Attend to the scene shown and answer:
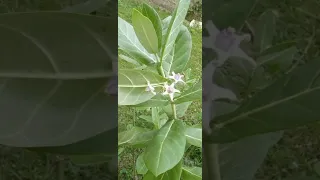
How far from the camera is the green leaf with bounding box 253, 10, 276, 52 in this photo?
0.34 meters

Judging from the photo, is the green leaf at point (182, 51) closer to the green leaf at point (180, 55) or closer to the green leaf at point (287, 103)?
the green leaf at point (180, 55)

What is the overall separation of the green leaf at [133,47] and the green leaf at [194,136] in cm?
10

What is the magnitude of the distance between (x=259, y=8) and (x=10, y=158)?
0.82ft

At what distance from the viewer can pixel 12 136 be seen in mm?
304

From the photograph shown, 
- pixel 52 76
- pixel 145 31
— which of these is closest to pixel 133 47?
pixel 145 31

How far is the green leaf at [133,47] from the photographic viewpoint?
43 centimetres

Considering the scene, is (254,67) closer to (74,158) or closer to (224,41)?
(224,41)

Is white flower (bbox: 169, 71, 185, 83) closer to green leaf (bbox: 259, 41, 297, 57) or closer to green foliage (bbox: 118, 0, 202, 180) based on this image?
green foliage (bbox: 118, 0, 202, 180)

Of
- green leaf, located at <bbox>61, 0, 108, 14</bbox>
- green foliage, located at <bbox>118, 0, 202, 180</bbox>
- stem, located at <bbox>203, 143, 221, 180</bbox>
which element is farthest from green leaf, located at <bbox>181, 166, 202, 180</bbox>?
green leaf, located at <bbox>61, 0, 108, 14</bbox>

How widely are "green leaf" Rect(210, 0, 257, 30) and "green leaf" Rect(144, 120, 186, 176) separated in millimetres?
137

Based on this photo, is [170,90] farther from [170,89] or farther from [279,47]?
[279,47]

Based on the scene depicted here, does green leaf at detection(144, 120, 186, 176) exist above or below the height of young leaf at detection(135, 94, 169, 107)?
below

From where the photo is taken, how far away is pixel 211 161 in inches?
13.7

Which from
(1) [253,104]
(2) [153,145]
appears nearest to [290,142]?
(1) [253,104]
